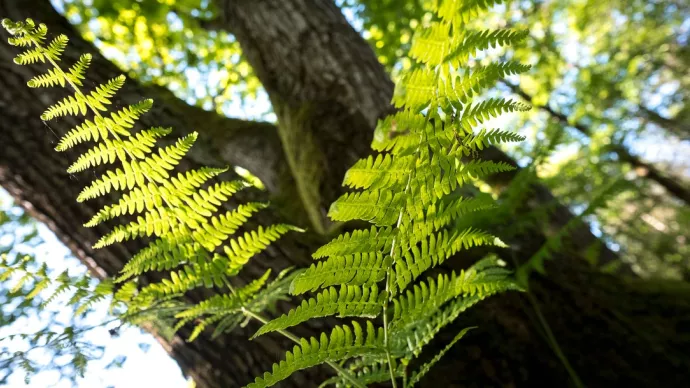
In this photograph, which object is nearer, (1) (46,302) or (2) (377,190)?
(2) (377,190)

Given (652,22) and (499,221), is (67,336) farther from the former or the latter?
(652,22)

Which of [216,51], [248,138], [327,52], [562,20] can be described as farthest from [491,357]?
[562,20]

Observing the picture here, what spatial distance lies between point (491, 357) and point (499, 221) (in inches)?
22.5

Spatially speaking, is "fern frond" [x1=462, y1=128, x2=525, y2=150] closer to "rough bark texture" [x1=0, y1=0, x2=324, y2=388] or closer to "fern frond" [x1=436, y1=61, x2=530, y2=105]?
"fern frond" [x1=436, y1=61, x2=530, y2=105]

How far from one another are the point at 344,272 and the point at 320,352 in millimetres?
166

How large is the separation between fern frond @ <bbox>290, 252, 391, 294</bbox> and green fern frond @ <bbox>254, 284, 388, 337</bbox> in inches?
0.7

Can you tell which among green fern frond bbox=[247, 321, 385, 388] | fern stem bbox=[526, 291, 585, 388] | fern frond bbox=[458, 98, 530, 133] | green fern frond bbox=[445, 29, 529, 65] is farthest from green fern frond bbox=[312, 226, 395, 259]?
fern stem bbox=[526, 291, 585, 388]

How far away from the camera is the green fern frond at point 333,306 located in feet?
2.83

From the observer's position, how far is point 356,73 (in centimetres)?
240

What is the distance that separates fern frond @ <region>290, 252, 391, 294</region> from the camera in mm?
865

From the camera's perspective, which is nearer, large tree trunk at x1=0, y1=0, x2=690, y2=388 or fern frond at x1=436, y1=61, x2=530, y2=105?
fern frond at x1=436, y1=61, x2=530, y2=105

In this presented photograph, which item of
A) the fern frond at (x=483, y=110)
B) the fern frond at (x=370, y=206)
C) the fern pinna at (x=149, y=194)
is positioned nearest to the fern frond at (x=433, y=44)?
the fern frond at (x=483, y=110)

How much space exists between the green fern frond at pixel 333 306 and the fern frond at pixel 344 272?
18 mm

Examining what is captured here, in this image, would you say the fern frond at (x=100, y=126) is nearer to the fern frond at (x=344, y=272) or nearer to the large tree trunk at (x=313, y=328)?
the fern frond at (x=344, y=272)
